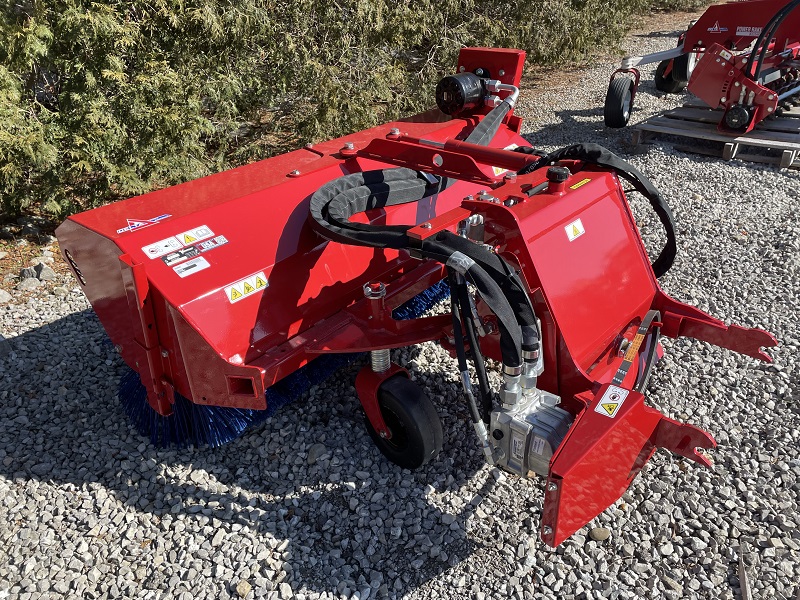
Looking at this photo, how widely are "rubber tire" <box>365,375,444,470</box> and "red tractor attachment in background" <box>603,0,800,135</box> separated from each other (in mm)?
4991

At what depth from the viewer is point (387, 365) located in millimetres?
2846

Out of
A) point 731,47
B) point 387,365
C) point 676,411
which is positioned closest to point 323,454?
point 387,365

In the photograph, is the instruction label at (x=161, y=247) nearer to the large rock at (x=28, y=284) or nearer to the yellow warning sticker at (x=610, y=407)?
the yellow warning sticker at (x=610, y=407)

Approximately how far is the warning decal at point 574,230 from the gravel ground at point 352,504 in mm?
1069

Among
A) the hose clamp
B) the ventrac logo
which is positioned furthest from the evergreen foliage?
the hose clamp

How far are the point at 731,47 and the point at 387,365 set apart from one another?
618cm

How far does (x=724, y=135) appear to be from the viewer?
629 centimetres

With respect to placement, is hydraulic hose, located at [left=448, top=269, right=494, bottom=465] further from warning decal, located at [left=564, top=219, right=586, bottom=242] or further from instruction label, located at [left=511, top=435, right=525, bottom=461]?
warning decal, located at [left=564, top=219, right=586, bottom=242]

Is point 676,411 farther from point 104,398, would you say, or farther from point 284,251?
point 104,398

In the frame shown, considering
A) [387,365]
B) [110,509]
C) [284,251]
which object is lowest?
[110,509]

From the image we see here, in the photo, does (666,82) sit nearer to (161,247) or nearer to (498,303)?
(498,303)

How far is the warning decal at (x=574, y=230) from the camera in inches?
104

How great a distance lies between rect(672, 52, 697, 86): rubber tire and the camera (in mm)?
7576

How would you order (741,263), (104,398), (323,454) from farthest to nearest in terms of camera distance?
1. (741,263)
2. (104,398)
3. (323,454)
